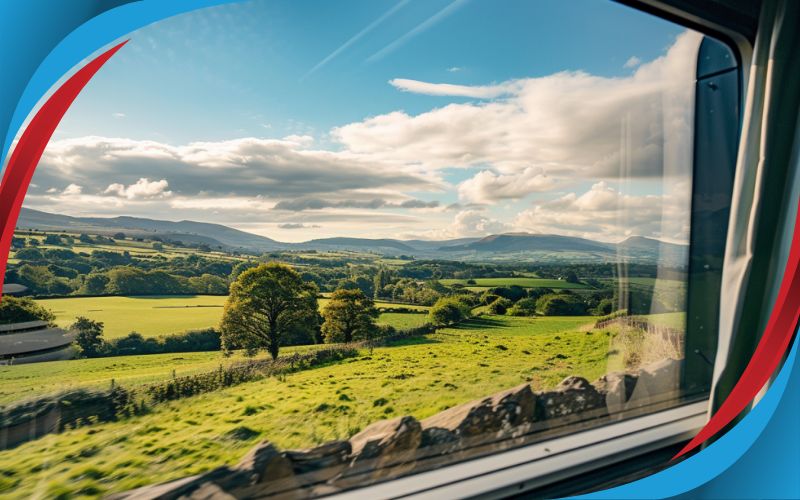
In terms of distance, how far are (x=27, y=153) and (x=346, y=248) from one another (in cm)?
88

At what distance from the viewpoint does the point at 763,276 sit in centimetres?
207

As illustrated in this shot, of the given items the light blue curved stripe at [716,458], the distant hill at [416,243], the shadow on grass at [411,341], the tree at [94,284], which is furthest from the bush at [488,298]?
the tree at [94,284]

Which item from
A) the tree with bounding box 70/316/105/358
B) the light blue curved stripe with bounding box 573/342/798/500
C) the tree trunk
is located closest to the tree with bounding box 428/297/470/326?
the tree trunk

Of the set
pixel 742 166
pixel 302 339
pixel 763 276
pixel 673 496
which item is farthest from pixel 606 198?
pixel 302 339

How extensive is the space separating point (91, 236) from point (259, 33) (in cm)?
71

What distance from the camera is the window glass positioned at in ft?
3.81

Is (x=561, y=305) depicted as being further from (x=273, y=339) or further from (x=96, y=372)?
(x=96, y=372)

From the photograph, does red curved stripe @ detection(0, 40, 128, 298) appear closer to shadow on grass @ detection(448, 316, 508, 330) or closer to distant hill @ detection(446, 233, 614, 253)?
distant hill @ detection(446, 233, 614, 253)

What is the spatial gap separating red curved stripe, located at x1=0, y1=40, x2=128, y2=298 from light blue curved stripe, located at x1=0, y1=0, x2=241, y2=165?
0.09ft

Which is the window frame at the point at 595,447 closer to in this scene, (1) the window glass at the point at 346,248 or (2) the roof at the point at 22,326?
(1) the window glass at the point at 346,248

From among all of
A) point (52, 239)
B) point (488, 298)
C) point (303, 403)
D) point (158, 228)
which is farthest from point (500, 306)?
point (52, 239)

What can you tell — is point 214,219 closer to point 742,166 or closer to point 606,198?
point 606,198

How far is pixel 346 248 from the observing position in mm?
1646

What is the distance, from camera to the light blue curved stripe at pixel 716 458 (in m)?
2.04
